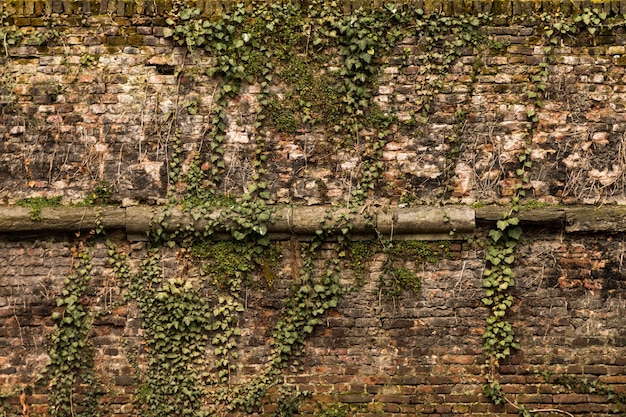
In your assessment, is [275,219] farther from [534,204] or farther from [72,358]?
[534,204]

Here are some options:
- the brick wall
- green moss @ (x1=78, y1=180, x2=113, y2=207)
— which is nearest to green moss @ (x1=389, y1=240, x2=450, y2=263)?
the brick wall

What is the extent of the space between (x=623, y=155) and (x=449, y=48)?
6.07 ft

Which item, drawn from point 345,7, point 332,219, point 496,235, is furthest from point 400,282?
point 345,7

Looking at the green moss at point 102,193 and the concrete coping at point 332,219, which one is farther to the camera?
the green moss at point 102,193

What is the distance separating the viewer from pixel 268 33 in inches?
221

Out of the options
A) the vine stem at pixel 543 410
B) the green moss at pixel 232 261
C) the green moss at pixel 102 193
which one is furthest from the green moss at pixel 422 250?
the green moss at pixel 102 193

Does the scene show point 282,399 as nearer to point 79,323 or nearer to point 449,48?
point 79,323

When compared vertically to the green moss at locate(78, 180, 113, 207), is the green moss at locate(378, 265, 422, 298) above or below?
below

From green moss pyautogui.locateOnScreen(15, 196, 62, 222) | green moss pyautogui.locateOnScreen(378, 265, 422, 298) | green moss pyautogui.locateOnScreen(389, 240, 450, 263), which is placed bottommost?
green moss pyautogui.locateOnScreen(378, 265, 422, 298)

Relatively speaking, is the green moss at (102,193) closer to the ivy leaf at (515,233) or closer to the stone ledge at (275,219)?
the stone ledge at (275,219)

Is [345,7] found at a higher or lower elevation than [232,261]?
higher

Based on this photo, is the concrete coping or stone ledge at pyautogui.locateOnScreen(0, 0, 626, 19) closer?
the concrete coping

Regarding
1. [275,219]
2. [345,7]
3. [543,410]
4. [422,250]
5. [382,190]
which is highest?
[345,7]

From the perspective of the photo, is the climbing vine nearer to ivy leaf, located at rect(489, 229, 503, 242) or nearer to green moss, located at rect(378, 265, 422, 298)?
green moss, located at rect(378, 265, 422, 298)
